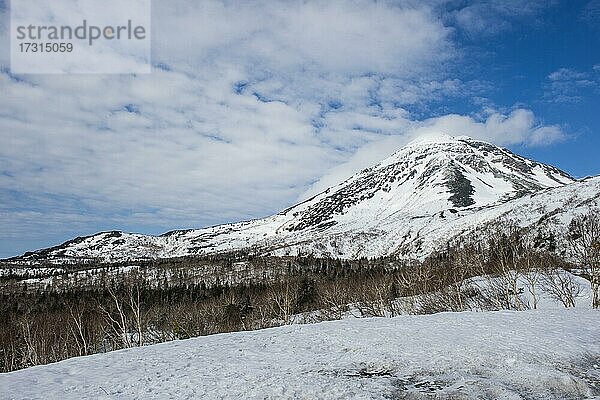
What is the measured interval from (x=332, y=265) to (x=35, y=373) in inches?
6715

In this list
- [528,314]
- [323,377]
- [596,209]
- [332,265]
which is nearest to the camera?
[323,377]

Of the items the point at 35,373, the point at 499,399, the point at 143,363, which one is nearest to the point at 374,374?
the point at 499,399

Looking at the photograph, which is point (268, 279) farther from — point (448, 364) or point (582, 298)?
point (448, 364)

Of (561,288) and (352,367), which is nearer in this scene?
(352,367)

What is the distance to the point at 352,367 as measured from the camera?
14.1 metres

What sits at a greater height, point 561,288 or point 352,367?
point 352,367

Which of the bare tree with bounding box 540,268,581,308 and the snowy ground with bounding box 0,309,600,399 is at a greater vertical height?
the snowy ground with bounding box 0,309,600,399

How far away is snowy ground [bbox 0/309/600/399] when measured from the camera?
11.8 metres

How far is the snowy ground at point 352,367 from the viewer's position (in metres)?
11.8

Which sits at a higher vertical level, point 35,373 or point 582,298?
point 35,373

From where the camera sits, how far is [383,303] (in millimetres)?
54281

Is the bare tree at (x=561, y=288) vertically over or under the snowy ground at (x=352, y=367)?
under

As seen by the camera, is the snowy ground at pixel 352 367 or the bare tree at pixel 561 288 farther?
the bare tree at pixel 561 288

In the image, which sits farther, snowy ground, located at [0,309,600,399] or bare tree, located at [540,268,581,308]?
bare tree, located at [540,268,581,308]
